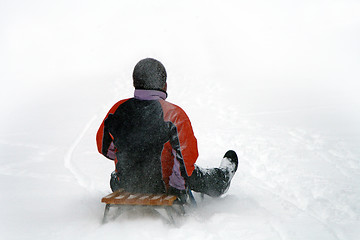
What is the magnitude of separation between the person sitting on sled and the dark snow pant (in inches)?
1.8

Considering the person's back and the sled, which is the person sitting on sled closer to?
the person's back

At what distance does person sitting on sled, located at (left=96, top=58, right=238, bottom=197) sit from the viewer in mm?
3459

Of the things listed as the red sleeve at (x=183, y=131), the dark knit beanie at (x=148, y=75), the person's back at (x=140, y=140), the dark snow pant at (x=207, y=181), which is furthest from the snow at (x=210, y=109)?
the dark knit beanie at (x=148, y=75)

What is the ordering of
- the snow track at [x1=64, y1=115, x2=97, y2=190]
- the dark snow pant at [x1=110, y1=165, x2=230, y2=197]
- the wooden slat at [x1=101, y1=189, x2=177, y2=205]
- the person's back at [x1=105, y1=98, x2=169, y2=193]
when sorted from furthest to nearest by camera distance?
the snow track at [x1=64, y1=115, x2=97, y2=190]
the dark snow pant at [x1=110, y1=165, x2=230, y2=197]
the person's back at [x1=105, y1=98, x2=169, y2=193]
the wooden slat at [x1=101, y1=189, x2=177, y2=205]

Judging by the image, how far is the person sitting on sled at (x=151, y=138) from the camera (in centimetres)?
346

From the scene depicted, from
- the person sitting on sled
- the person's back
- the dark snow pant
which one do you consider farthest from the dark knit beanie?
the dark snow pant

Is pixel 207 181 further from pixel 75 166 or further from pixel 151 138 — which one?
pixel 75 166

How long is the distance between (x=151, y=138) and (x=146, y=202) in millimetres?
546

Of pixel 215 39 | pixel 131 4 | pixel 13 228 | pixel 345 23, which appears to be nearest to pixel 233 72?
pixel 215 39

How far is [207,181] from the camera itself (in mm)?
3904

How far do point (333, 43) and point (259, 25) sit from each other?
18.0 feet

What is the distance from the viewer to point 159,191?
145 inches

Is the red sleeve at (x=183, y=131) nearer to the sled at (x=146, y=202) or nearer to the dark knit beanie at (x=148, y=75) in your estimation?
the dark knit beanie at (x=148, y=75)

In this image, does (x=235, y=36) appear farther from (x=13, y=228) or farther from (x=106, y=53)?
(x=13, y=228)
